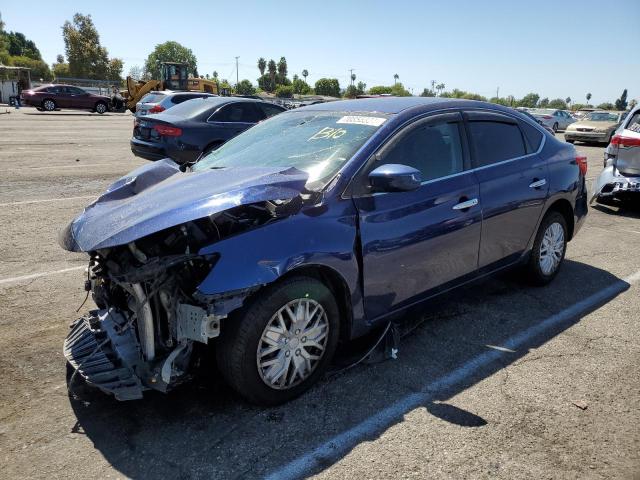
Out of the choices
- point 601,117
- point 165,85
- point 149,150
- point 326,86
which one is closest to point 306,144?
point 149,150

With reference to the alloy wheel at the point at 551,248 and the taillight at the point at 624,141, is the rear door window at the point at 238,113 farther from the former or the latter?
the alloy wheel at the point at 551,248

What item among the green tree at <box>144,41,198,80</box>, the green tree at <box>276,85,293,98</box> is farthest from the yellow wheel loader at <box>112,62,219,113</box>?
the green tree at <box>144,41,198,80</box>

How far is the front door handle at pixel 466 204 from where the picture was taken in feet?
12.1

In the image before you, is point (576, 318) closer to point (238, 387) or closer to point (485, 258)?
point (485, 258)

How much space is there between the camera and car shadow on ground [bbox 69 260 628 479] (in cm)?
254

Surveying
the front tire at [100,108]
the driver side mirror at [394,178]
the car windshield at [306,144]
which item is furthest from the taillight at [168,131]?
the front tire at [100,108]

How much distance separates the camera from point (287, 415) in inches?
114

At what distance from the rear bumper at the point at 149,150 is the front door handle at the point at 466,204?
6868mm

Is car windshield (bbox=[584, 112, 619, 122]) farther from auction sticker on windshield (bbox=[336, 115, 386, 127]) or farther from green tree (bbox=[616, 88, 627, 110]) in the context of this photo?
green tree (bbox=[616, 88, 627, 110])

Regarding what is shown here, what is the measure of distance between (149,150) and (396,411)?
809 cm

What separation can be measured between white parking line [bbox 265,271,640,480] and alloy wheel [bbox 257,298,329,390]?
44 centimetres

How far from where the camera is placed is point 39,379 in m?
3.18

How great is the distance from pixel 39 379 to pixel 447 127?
10.7 feet

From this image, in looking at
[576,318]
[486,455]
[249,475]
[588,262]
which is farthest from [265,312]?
[588,262]
